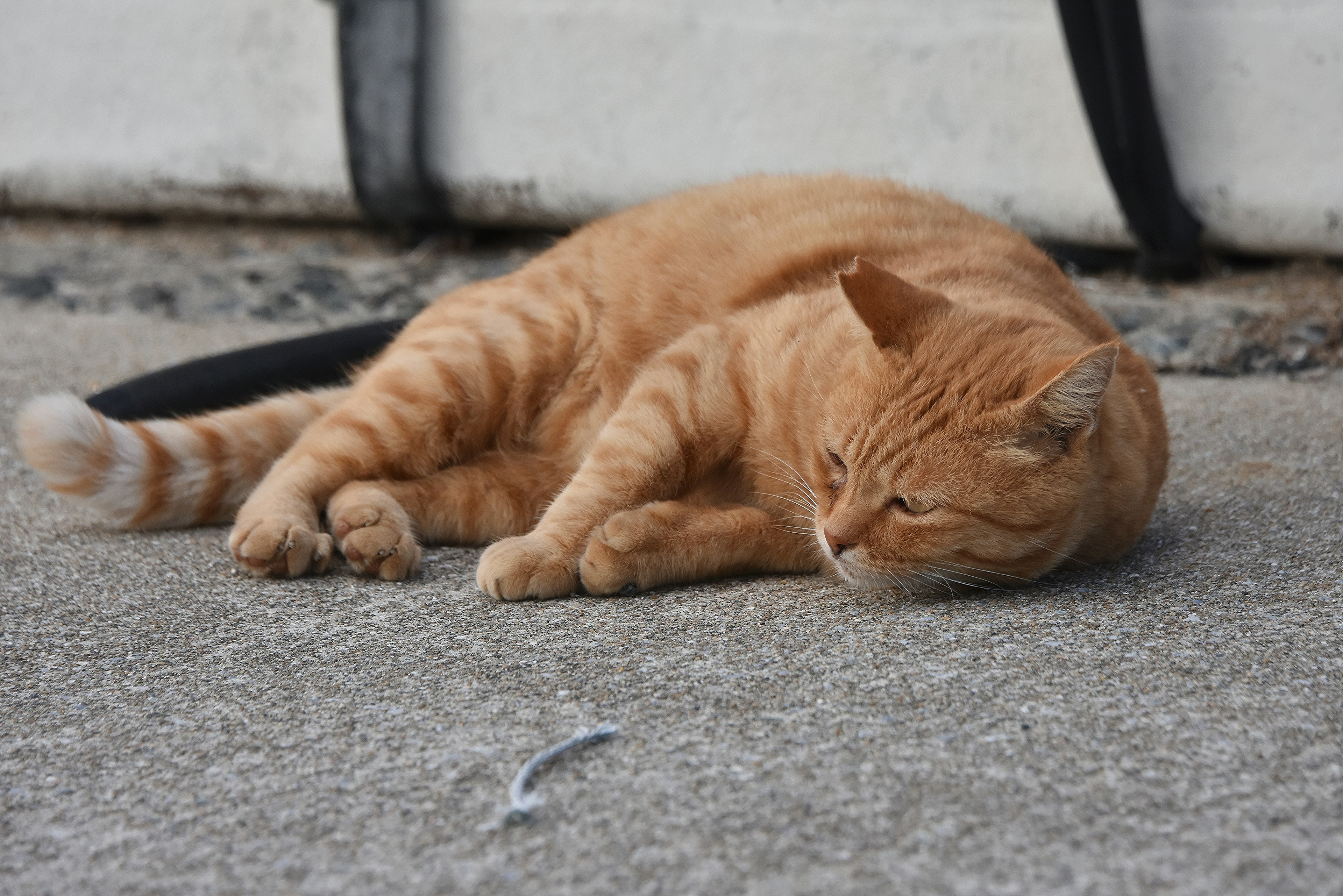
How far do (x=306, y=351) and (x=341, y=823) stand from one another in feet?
7.05

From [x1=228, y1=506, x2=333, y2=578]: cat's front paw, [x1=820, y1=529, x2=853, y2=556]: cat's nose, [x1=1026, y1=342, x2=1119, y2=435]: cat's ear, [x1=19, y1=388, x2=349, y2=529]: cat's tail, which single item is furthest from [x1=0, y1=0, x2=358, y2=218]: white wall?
[x1=1026, y1=342, x2=1119, y2=435]: cat's ear

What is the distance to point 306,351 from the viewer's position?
3387 mm

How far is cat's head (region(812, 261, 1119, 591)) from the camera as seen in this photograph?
6.81ft

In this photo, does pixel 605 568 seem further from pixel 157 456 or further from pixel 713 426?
pixel 157 456

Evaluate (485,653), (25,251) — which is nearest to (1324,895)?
(485,653)

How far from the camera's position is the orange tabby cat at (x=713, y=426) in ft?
7.00

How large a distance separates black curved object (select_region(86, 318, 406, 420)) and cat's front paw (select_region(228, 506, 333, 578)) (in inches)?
33.4

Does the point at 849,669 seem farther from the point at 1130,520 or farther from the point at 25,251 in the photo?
the point at 25,251

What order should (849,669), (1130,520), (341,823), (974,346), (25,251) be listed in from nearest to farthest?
(341,823) → (849,669) → (974,346) → (1130,520) → (25,251)

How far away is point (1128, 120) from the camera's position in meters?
4.22

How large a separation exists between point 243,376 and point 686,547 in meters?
1.62

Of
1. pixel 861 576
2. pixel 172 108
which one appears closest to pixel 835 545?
pixel 861 576

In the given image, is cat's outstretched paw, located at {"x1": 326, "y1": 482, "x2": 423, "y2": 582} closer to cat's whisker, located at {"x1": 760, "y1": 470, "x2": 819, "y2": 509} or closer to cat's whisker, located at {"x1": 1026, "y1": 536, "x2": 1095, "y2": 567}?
cat's whisker, located at {"x1": 760, "y1": 470, "x2": 819, "y2": 509}

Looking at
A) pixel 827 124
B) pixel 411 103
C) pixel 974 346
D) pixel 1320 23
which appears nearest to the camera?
pixel 974 346
